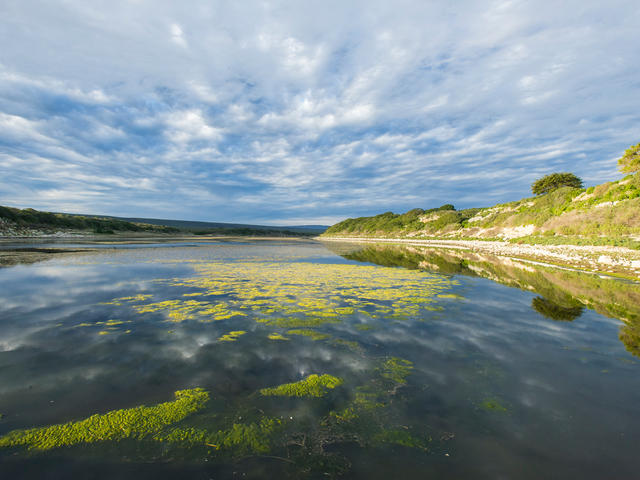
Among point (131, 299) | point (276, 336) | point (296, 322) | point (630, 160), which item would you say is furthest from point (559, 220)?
point (131, 299)

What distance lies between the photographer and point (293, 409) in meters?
4.56

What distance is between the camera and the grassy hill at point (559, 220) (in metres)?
28.6

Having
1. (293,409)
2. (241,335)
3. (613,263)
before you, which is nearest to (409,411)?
(293,409)

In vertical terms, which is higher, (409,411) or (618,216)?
(618,216)

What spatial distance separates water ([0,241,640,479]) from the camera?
355cm

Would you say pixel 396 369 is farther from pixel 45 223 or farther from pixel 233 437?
pixel 45 223

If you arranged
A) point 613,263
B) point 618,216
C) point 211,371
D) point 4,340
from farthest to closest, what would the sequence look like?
point 618,216, point 613,263, point 4,340, point 211,371

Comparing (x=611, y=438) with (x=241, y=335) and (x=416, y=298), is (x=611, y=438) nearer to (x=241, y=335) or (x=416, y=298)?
(x=241, y=335)

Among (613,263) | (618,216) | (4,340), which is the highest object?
(618,216)

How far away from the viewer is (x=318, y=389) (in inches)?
203

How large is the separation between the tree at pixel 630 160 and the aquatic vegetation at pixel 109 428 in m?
66.0

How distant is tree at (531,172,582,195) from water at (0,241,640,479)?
80292 mm

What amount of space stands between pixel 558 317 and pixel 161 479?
40.3ft

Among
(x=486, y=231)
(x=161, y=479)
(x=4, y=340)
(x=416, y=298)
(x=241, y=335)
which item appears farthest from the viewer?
(x=486, y=231)
